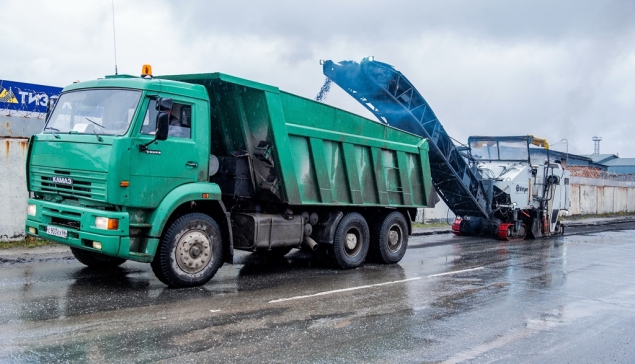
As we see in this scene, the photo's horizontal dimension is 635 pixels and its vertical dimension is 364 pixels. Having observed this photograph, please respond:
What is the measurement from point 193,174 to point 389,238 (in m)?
4.94

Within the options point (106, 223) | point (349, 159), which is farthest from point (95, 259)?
point (349, 159)

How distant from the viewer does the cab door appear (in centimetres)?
752

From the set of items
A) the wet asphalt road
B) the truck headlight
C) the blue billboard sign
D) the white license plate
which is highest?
the blue billboard sign

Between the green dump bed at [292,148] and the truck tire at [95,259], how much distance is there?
78.4 inches

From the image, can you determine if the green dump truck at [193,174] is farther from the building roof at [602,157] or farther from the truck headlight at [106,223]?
the building roof at [602,157]

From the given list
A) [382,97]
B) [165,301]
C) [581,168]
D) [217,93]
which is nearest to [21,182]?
[217,93]

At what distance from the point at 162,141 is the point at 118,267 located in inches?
110

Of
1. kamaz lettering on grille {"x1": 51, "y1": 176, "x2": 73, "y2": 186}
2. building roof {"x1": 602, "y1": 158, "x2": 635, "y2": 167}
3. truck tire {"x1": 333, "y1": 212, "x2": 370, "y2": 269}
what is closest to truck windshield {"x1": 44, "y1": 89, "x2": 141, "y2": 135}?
kamaz lettering on grille {"x1": 51, "y1": 176, "x2": 73, "y2": 186}

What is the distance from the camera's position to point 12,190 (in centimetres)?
1215

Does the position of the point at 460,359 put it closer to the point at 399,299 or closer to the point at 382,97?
the point at 399,299

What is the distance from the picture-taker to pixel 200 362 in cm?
494

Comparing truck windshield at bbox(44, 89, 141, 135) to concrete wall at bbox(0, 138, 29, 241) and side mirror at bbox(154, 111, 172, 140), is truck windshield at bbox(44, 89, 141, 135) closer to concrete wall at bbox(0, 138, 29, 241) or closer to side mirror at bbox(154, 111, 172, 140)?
side mirror at bbox(154, 111, 172, 140)

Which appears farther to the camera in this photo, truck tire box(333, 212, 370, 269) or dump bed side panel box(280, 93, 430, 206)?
truck tire box(333, 212, 370, 269)

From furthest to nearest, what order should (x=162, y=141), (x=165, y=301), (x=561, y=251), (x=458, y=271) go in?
(x=561, y=251) < (x=458, y=271) < (x=162, y=141) < (x=165, y=301)
